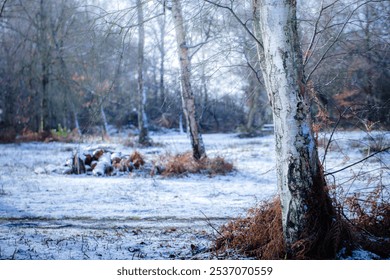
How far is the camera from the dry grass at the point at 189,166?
8.56 metres

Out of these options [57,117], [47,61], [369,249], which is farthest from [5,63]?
[369,249]

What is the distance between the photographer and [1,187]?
6.78 metres

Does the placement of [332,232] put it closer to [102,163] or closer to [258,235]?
[258,235]

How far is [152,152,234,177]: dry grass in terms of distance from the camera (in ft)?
28.1

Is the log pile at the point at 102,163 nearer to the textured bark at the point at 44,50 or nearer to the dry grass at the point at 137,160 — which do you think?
the dry grass at the point at 137,160

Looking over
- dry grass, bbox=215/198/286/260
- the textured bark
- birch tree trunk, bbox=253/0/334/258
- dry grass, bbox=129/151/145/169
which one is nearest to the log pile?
dry grass, bbox=129/151/145/169

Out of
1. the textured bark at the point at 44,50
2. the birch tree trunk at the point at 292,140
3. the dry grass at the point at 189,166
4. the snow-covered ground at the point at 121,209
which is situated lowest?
the snow-covered ground at the point at 121,209

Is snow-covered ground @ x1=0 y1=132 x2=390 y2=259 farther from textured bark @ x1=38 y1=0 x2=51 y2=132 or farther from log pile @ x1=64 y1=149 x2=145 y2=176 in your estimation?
textured bark @ x1=38 y1=0 x2=51 y2=132

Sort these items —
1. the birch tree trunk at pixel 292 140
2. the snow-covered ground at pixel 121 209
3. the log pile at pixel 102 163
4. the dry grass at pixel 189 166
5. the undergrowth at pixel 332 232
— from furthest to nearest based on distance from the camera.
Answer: the log pile at pixel 102 163
the dry grass at pixel 189 166
the snow-covered ground at pixel 121 209
the undergrowth at pixel 332 232
the birch tree trunk at pixel 292 140

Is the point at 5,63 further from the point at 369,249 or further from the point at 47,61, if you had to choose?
the point at 369,249

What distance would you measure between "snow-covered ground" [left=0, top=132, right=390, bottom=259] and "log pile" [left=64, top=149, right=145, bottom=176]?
0.37 metres

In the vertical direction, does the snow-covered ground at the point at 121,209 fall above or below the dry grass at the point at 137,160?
below

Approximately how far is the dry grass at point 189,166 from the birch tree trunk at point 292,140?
563 cm

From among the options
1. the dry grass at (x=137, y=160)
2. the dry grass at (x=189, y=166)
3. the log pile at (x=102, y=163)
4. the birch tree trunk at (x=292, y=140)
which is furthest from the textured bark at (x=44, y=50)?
the birch tree trunk at (x=292, y=140)
